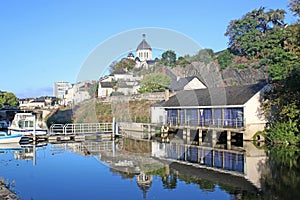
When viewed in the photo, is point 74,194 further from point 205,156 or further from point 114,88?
point 114,88

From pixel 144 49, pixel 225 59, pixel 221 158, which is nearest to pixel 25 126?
pixel 144 49

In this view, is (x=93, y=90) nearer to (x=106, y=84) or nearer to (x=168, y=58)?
(x=106, y=84)

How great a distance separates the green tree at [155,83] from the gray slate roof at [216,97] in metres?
10.9

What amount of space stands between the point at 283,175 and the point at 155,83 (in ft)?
113

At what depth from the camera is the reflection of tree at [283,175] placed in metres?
12.7

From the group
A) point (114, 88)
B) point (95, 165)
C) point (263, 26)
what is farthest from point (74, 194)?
point (263, 26)

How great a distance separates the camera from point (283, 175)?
51.1ft

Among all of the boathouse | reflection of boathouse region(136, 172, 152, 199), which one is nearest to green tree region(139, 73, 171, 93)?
the boathouse

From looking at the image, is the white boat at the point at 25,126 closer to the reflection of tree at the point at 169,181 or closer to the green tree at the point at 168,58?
the reflection of tree at the point at 169,181

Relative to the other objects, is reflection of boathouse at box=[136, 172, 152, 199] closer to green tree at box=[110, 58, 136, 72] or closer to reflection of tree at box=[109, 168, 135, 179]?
reflection of tree at box=[109, 168, 135, 179]

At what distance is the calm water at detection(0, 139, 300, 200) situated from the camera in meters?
13.5

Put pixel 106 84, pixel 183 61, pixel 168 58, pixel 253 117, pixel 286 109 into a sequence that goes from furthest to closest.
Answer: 1. pixel 106 84
2. pixel 168 58
3. pixel 183 61
4. pixel 253 117
5. pixel 286 109

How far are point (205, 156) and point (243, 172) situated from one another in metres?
5.13

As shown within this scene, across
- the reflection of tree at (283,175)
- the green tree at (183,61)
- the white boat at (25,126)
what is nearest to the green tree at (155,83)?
the green tree at (183,61)
